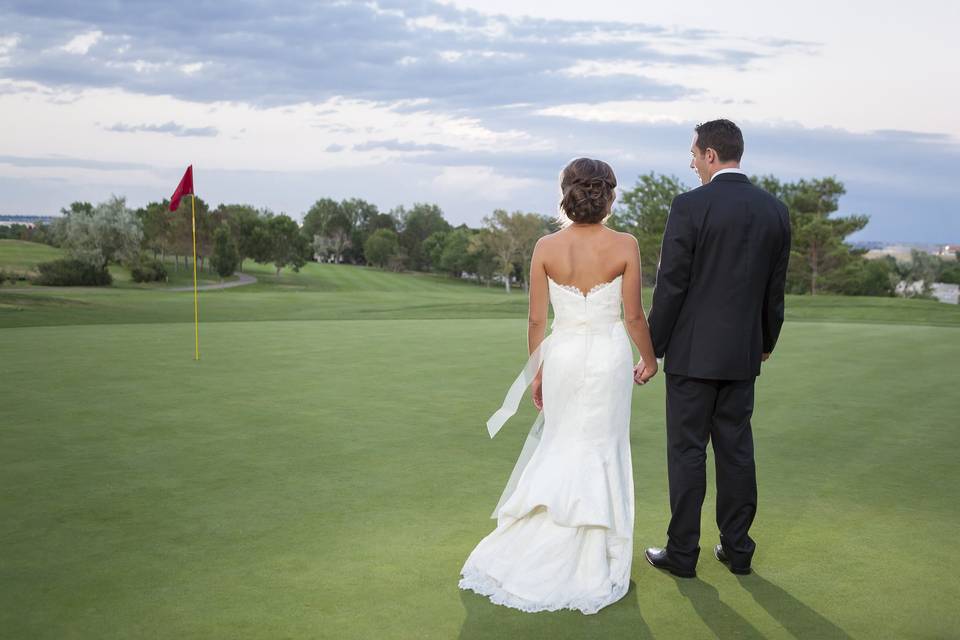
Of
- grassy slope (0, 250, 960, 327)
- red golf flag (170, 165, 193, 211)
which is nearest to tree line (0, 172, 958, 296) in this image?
red golf flag (170, 165, 193, 211)

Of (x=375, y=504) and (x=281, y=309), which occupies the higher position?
(x=375, y=504)

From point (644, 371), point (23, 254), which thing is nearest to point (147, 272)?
point (23, 254)

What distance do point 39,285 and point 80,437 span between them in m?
28.1

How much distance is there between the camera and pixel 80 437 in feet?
22.7

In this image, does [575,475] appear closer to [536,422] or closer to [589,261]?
[536,422]

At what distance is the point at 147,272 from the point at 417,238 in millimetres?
71602

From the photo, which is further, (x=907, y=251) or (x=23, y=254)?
(x=907, y=251)

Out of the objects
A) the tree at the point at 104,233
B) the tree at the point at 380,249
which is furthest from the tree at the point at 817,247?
the tree at the point at 380,249

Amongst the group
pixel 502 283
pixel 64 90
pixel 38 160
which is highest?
pixel 64 90

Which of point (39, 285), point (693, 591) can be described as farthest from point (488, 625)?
point (39, 285)

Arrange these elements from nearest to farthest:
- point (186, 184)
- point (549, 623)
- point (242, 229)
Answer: point (549, 623) < point (186, 184) < point (242, 229)

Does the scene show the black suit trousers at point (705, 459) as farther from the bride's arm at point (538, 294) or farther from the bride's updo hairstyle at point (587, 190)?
the bride's updo hairstyle at point (587, 190)

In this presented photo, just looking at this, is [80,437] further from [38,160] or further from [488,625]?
[38,160]

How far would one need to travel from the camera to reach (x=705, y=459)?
4.25 metres
